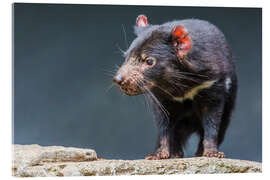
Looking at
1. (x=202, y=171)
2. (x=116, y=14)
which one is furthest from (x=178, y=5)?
(x=202, y=171)

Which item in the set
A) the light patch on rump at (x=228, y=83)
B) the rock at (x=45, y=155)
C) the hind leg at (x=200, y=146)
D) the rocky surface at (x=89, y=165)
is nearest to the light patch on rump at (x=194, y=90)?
the light patch on rump at (x=228, y=83)

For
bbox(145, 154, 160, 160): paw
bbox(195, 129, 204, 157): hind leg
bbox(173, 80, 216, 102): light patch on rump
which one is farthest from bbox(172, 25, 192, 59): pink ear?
bbox(145, 154, 160, 160): paw

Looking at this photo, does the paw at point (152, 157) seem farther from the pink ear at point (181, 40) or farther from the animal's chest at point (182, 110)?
the pink ear at point (181, 40)

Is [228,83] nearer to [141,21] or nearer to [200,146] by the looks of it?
[200,146]

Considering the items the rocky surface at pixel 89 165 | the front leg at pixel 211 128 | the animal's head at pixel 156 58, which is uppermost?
the animal's head at pixel 156 58

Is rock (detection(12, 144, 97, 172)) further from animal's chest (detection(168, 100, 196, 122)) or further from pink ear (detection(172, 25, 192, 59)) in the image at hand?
pink ear (detection(172, 25, 192, 59))

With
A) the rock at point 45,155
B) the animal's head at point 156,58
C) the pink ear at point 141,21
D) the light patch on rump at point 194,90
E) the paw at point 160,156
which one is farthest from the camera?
the pink ear at point 141,21

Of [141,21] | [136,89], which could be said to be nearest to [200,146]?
[136,89]
